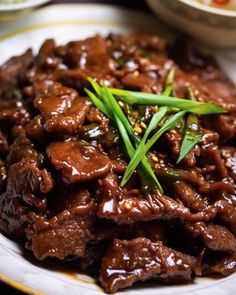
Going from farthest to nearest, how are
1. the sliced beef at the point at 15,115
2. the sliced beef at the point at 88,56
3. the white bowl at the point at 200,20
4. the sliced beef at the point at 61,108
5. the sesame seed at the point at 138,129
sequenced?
the white bowl at the point at 200,20 → the sliced beef at the point at 88,56 → the sliced beef at the point at 15,115 → the sesame seed at the point at 138,129 → the sliced beef at the point at 61,108

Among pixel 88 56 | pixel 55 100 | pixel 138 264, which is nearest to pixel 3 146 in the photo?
pixel 55 100

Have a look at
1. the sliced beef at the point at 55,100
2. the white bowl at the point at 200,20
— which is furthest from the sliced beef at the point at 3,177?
the white bowl at the point at 200,20

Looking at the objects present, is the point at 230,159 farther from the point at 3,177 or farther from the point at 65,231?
the point at 3,177

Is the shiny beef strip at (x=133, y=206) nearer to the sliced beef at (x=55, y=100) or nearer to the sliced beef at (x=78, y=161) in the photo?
the sliced beef at (x=78, y=161)

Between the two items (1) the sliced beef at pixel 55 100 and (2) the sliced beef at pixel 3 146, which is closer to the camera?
(1) the sliced beef at pixel 55 100

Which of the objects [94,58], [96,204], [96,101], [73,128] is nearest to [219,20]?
[94,58]

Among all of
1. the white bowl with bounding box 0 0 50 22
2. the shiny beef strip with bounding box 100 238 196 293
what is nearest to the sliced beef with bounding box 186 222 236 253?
the shiny beef strip with bounding box 100 238 196 293
